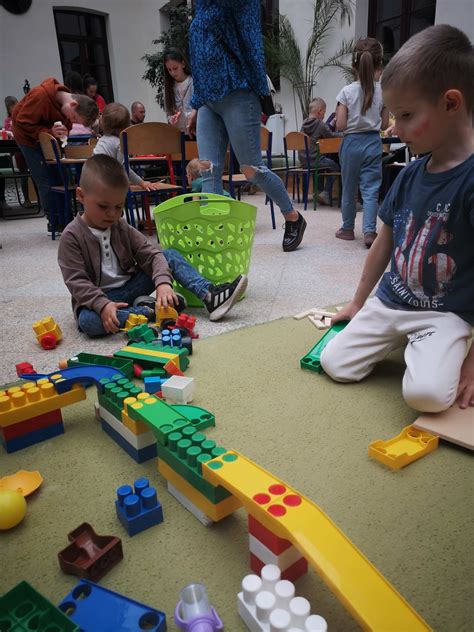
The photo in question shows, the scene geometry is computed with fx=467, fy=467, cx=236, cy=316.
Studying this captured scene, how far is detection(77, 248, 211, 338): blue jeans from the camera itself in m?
1.36

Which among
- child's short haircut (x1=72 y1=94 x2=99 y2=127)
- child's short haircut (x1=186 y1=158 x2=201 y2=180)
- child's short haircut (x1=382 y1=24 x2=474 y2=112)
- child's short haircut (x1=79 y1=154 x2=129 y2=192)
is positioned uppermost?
child's short haircut (x1=72 y1=94 x2=99 y2=127)

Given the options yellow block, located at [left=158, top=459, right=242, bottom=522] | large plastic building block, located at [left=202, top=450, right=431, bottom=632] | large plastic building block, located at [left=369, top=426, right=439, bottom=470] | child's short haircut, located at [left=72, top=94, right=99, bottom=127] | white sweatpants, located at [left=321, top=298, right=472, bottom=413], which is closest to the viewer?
large plastic building block, located at [left=202, top=450, right=431, bottom=632]

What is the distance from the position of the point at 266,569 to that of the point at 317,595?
10 cm

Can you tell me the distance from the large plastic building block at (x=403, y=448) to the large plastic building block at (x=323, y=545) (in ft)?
0.93

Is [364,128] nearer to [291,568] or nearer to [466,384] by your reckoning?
[466,384]

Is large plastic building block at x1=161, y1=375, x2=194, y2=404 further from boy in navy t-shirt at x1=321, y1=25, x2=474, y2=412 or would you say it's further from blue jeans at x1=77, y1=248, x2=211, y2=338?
blue jeans at x1=77, y1=248, x2=211, y2=338

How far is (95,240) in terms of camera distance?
138 centimetres

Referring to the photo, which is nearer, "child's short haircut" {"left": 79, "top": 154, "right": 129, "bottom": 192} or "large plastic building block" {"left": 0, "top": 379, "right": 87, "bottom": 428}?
"large plastic building block" {"left": 0, "top": 379, "right": 87, "bottom": 428}

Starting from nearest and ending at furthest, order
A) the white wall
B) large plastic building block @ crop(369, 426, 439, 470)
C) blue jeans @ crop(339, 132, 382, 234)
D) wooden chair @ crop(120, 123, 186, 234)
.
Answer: large plastic building block @ crop(369, 426, 439, 470) < wooden chair @ crop(120, 123, 186, 234) < blue jeans @ crop(339, 132, 382, 234) < the white wall

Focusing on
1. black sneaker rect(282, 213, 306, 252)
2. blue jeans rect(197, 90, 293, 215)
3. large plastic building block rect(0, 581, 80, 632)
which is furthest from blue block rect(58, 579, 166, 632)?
black sneaker rect(282, 213, 306, 252)

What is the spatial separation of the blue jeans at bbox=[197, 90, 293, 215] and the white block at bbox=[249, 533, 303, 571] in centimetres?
160

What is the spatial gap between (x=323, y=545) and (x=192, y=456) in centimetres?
22

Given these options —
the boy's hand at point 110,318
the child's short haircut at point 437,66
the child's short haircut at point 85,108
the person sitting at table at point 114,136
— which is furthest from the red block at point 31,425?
the child's short haircut at point 85,108

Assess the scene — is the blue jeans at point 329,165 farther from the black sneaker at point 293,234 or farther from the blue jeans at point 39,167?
the blue jeans at point 39,167
